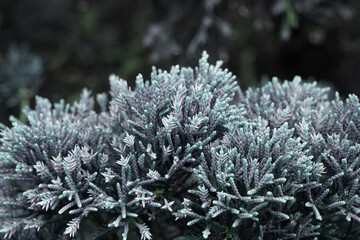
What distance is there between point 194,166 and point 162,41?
10.7 feet

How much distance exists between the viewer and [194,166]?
262cm

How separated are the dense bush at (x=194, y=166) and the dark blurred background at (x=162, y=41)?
2584 millimetres

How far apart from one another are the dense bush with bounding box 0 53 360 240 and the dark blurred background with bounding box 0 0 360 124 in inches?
102

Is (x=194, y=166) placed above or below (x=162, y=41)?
below

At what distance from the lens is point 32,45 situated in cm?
698

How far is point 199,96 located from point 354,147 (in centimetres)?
90

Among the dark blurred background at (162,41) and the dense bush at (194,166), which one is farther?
the dark blurred background at (162,41)

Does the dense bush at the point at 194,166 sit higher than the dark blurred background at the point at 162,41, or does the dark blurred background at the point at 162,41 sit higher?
the dark blurred background at the point at 162,41

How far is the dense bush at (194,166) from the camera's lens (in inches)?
94.7

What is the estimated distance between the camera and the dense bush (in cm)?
241

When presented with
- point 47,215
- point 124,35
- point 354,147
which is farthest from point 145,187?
point 124,35

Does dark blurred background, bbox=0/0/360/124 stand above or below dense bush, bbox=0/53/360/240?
above

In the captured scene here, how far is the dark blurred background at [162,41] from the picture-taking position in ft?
18.2

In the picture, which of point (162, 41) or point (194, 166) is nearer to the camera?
point (194, 166)
